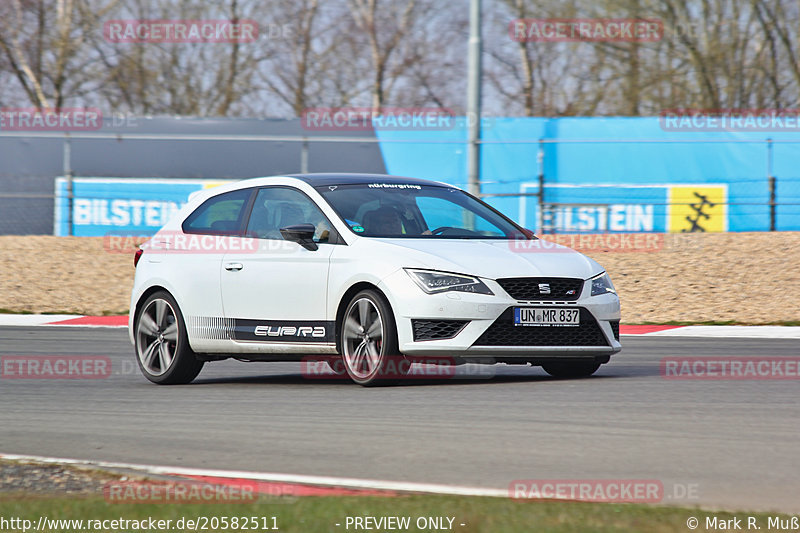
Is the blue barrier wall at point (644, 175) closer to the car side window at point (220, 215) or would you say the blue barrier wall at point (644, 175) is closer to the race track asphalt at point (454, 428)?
the race track asphalt at point (454, 428)

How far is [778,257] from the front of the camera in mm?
19656

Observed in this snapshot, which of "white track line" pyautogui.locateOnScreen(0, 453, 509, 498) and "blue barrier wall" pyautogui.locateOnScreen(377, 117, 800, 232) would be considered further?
"blue barrier wall" pyautogui.locateOnScreen(377, 117, 800, 232)

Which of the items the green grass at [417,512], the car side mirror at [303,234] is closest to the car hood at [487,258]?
the car side mirror at [303,234]

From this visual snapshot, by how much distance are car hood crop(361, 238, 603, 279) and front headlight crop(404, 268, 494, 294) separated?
4 cm

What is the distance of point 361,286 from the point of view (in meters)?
9.13

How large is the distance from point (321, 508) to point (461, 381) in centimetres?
497

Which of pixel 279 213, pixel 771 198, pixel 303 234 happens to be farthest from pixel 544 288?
pixel 771 198

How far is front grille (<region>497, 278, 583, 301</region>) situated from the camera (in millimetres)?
8867

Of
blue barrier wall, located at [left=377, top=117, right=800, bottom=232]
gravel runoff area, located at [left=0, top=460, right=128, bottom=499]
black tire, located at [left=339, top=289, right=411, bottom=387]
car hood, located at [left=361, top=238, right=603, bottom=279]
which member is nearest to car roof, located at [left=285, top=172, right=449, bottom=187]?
car hood, located at [left=361, top=238, right=603, bottom=279]

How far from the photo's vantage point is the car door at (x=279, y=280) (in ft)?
30.9

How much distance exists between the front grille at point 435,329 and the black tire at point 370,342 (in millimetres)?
161

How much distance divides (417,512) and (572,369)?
551 cm

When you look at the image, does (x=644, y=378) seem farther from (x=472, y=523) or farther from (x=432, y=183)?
(x=472, y=523)

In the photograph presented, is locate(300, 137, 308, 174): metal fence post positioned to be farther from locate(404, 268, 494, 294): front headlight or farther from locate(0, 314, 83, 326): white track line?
locate(404, 268, 494, 294): front headlight
